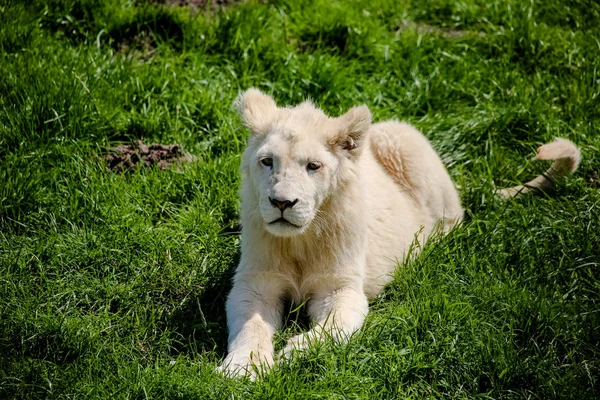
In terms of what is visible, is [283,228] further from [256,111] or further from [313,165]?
[256,111]

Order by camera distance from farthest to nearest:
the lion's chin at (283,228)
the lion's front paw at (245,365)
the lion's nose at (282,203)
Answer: the lion's chin at (283,228)
the lion's nose at (282,203)
the lion's front paw at (245,365)

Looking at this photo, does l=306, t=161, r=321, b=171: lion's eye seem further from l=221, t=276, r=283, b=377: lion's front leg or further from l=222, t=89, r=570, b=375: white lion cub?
l=221, t=276, r=283, b=377: lion's front leg

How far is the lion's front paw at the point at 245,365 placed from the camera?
15.1 ft

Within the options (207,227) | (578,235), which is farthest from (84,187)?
(578,235)

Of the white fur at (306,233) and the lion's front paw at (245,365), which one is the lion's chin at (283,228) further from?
the lion's front paw at (245,365)

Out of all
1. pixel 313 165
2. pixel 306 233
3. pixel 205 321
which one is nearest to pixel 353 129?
pixel 313 165

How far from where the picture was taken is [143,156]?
22.3ft

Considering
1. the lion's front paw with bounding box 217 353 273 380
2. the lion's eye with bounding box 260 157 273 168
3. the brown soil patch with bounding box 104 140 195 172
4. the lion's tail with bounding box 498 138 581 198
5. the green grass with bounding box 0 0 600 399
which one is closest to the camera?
the lion's front paw with bounding box 217 353 273 380

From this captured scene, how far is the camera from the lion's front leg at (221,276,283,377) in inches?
187

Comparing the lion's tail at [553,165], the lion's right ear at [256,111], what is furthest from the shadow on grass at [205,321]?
the lion's tail at [553,165]

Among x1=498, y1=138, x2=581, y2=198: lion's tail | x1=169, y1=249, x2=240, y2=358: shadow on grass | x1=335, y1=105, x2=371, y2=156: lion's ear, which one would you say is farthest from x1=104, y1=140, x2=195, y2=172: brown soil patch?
x1=498, y1=138, x2=581, y2=198: lion's tail

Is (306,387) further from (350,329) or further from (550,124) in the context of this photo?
(550,124)

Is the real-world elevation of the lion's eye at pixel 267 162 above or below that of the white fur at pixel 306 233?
above

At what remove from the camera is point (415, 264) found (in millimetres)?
5805
